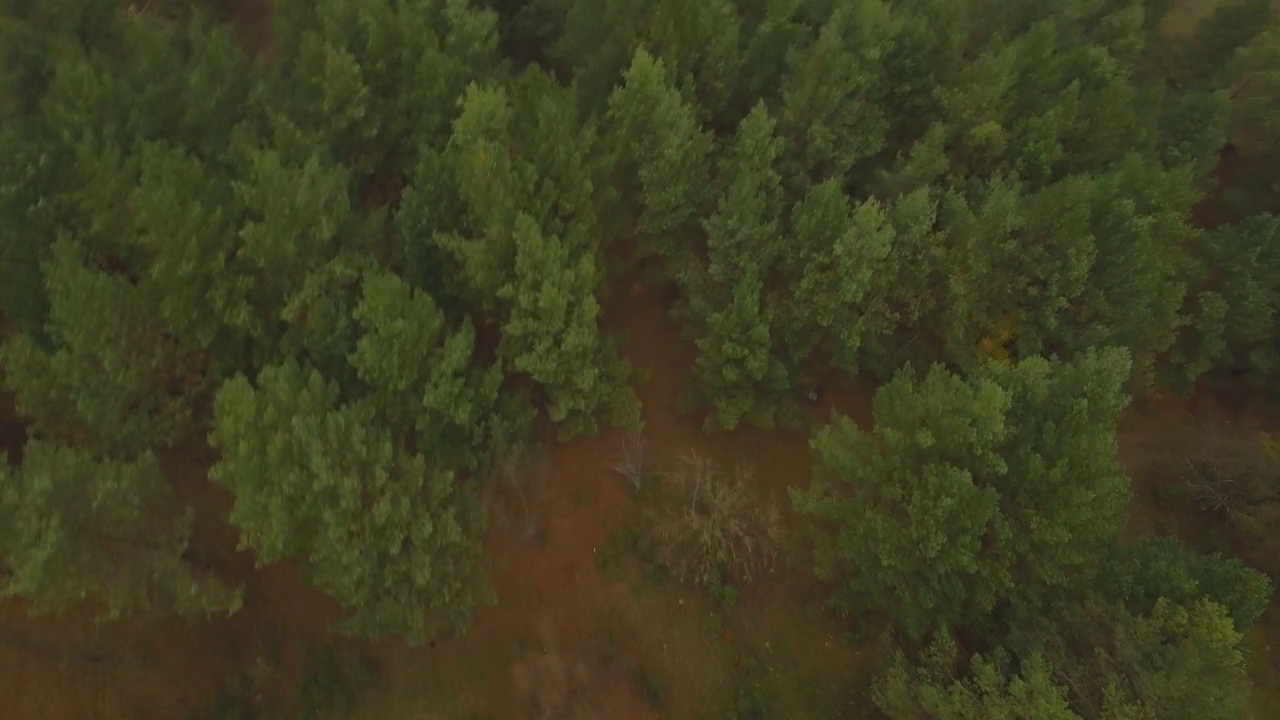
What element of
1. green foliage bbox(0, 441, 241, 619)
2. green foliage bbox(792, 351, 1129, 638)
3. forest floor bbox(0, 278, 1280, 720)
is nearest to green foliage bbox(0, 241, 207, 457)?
green foliage bbox(0, 441, 241, 619)

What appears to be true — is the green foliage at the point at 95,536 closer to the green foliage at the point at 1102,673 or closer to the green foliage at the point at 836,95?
the green foliage at the point at 1102,673

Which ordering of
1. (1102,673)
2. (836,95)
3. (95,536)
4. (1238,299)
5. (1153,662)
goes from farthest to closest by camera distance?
(1238,299), (836,95), (1102,673), (1153,662), (95,536)

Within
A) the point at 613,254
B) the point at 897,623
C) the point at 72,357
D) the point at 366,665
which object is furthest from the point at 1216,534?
the point at 72,357

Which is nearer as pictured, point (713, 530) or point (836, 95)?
point (836, 95)

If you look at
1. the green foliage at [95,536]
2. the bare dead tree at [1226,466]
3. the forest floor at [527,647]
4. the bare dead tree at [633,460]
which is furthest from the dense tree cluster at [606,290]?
the bare dead tree at [1226,466]

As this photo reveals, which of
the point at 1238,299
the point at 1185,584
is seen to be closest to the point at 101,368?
the point at 1185,584

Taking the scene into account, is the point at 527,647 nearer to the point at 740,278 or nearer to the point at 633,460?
the point at 633,460

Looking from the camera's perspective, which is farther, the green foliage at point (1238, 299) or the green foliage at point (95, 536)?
the green foliage at point (1238, 299)
